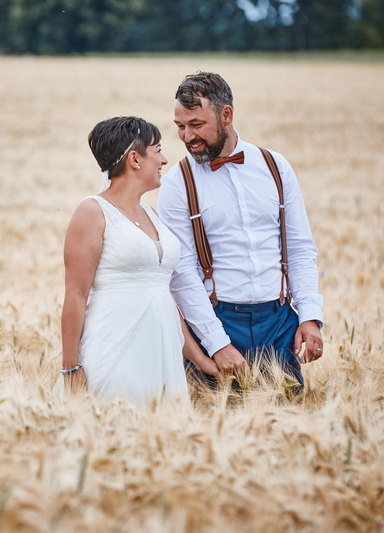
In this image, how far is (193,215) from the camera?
3.40 meters

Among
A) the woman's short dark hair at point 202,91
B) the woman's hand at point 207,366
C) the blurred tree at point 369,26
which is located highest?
the blurred tree at point 369,26

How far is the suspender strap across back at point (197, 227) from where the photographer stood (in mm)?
3404

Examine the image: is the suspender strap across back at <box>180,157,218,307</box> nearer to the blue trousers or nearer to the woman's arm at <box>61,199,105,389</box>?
Answer: the blue trousers

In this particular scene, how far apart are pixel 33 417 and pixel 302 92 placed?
24.7 metres

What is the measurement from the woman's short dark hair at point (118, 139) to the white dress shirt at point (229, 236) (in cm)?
36

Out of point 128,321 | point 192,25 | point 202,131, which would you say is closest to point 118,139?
point 202,131

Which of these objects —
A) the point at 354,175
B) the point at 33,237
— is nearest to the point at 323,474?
the point at 33,237

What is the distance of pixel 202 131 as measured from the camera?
3.33 metres

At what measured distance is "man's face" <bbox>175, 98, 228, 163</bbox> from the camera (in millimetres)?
3264

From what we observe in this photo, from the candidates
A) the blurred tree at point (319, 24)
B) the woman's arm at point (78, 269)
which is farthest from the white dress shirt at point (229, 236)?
the blurred tree at point (319, 24)

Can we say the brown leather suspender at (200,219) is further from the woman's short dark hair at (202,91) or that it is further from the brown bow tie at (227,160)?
the woman's short dark hair at (202,91)

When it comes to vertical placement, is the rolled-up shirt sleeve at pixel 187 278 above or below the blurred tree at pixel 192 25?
below

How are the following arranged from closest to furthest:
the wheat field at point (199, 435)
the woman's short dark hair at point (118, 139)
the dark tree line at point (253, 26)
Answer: the wheat field at point (199, 435)
the woman's short dark hair at point (118, 139)
the dark tree line at point (253, 26)

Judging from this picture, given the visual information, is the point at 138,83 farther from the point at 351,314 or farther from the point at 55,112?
the point at 351,314
